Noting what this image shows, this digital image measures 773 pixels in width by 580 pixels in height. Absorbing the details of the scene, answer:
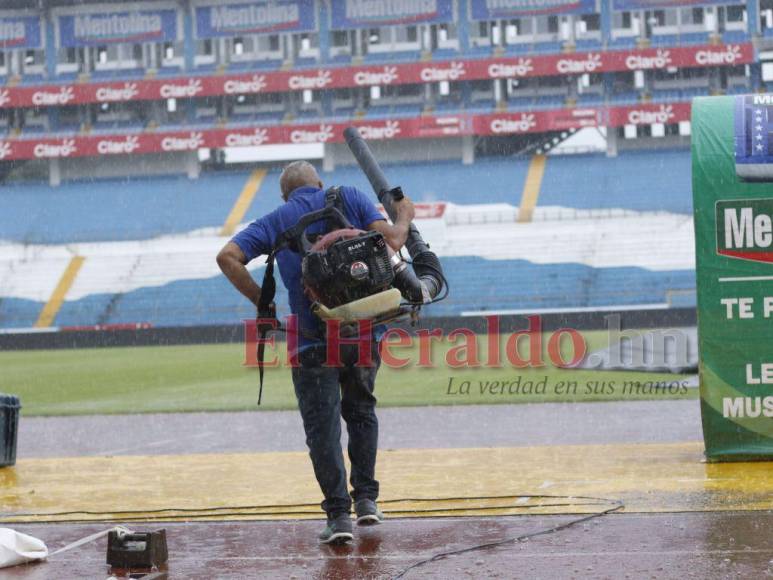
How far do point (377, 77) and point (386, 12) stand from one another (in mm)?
3264

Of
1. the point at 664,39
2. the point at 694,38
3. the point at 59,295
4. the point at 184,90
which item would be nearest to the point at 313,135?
the point at 184,90

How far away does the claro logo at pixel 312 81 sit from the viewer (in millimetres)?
49562

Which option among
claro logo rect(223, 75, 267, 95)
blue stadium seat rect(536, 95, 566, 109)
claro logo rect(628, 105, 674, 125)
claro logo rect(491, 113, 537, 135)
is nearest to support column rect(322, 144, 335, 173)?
claro logo rect(223, 75, 267, 95)

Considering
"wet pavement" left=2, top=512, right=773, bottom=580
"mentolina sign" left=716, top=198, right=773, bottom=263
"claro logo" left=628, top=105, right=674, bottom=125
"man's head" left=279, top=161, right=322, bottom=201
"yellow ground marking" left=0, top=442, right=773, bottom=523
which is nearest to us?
"wet pavement" left=2, top=512, right=773, bottom=580

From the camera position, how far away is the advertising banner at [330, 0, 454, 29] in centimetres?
5025

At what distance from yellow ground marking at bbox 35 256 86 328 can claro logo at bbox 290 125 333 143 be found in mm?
10874

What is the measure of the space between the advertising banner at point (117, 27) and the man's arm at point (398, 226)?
160 ft

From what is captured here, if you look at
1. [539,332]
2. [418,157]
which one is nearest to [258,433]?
[539,332]

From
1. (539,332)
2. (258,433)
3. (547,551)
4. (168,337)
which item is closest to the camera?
(547,551)

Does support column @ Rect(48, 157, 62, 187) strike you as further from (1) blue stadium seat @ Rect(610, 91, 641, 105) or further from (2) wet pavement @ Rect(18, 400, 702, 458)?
(2) wet pavement @ Rect(18, 400, 702, 458)

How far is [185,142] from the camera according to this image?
50156mm

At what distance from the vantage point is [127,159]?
5222cm

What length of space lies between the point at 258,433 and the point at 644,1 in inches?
1633

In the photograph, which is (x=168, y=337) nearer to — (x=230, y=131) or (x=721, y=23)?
(x=230, y=131)
